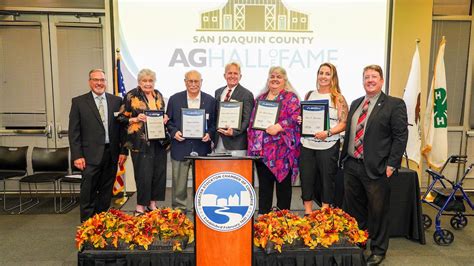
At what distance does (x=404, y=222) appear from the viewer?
3.52m

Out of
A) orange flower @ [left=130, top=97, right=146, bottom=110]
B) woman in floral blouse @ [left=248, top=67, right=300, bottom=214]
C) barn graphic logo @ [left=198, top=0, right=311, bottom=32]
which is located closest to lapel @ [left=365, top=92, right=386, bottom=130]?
woman in floral blouse @ [left=248, top=67, right=300, bottom=214]

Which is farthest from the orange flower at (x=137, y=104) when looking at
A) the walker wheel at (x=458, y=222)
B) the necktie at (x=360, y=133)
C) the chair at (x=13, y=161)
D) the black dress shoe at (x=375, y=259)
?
the walker wheel at (x=458, y=222)

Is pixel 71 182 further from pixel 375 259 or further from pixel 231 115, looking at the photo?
pixel 375 259

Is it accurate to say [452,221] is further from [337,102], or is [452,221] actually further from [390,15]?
[390,15]

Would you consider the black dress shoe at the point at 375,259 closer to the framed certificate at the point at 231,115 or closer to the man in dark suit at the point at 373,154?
the man in dark suit at the point at 373,154

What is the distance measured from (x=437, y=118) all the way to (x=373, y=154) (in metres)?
2.31

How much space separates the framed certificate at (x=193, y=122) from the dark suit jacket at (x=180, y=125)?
0.06 m

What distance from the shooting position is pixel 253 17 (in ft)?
14.6

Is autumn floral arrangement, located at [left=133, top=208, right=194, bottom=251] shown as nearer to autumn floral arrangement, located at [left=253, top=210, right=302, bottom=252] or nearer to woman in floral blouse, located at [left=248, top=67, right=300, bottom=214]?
autumn floral arrangement, located at [left=253, top=210, right=302, bottom=252]

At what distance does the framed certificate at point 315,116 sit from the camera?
9.58 ft

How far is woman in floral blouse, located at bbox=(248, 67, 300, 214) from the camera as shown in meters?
3.02

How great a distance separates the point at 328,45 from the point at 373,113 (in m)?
2.05


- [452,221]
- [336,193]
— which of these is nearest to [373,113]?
[336,193]

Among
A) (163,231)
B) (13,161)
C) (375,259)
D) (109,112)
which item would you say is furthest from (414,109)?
(13,161)
